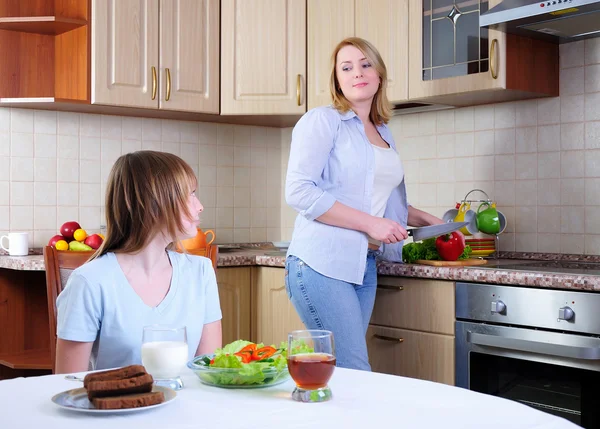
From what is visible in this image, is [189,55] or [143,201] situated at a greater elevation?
[189,55]

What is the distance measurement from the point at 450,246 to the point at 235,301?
923 mm

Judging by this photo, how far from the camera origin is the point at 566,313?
7.30 ft

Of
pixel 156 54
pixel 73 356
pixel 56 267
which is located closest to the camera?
pixel 73 356

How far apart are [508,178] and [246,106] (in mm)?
1118

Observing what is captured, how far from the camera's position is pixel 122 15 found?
10.7ft

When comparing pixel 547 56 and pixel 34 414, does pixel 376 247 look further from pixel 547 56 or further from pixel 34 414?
pixel 34 414

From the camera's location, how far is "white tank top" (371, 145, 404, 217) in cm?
243

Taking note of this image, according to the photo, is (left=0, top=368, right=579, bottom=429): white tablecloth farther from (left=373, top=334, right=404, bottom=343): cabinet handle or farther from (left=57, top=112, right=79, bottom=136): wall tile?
(left=57, top=112, right=79, bottom=136): wall tile

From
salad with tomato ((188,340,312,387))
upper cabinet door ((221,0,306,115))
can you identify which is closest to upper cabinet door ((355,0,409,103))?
upper cabinet door ((221,0,306,115))

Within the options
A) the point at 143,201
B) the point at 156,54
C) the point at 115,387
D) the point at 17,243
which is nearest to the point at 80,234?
the point at 17,243

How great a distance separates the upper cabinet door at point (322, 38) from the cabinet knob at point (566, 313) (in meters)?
1.46

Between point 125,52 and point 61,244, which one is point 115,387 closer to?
point 61,244

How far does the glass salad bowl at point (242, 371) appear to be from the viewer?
1.18m

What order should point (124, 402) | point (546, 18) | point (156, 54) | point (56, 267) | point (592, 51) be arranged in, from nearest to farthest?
point (124, 402) → point (56, 267) → point (546, 18) → point (592, 51) → point (156, 54)
